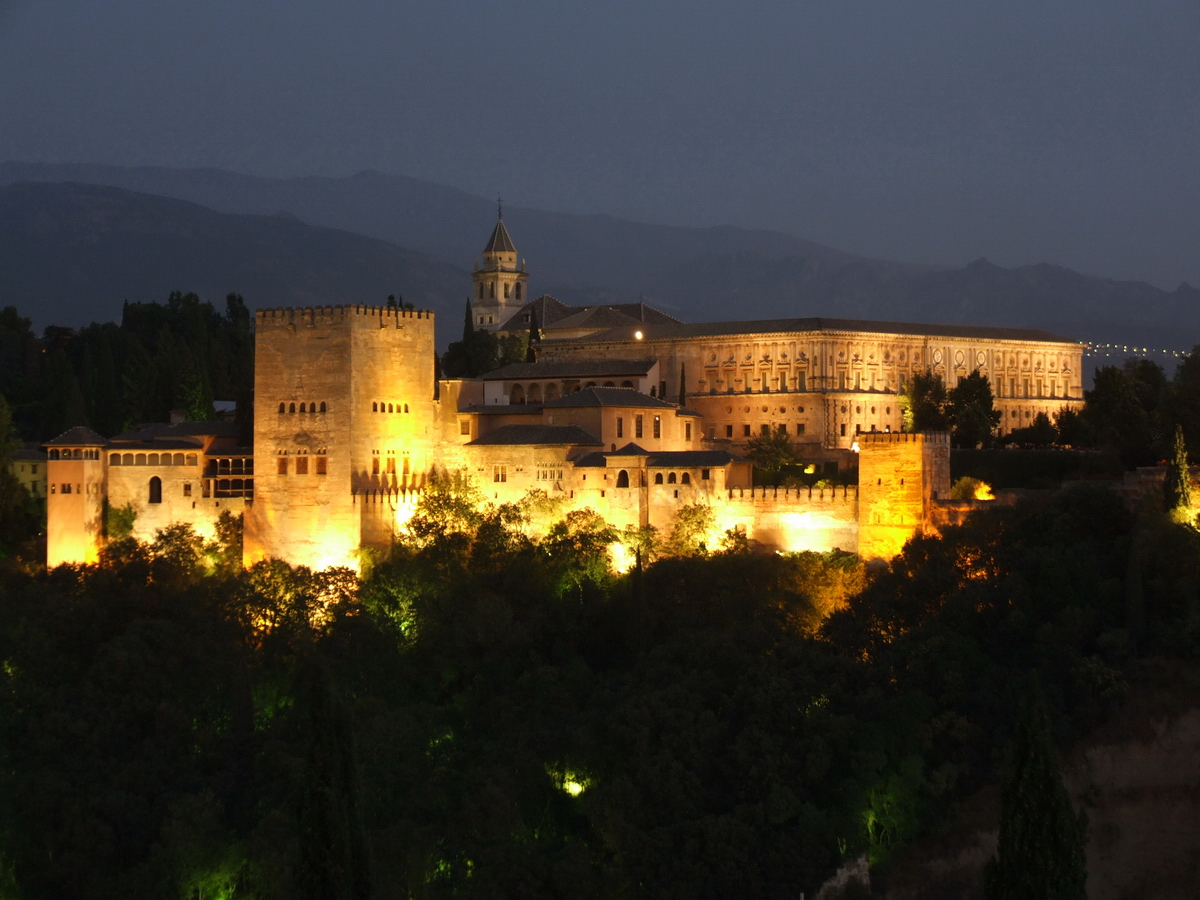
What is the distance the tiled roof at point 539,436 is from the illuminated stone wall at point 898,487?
807cm

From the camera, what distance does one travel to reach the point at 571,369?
2311 inches

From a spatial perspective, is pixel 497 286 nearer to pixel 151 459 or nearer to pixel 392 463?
pixel 151 459

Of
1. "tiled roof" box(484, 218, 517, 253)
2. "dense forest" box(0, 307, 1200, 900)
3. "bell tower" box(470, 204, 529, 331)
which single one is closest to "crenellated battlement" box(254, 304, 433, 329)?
"dense forest" box(0, 307, 1200, 900)

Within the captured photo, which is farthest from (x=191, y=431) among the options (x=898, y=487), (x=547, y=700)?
(x=898, y=487)

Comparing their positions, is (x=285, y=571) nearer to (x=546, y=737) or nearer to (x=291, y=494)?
(x=291, y=494)

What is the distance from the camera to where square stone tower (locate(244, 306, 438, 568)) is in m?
46.8

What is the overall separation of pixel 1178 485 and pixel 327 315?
71.8ft

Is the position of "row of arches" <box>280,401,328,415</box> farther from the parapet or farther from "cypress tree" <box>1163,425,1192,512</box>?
"cypress tree" <box>1163,425,1192,512</box>

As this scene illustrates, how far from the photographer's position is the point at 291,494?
4716 cm

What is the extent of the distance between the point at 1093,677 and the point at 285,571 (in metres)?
20.2

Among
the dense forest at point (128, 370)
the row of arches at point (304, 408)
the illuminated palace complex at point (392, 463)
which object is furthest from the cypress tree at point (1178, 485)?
the dense forest at point (128, 370)

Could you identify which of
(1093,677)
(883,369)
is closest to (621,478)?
(1093,677)

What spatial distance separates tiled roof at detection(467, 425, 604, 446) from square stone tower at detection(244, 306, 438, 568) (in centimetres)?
231

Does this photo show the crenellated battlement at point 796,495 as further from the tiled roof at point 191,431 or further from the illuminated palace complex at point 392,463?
the tiled roof at point 191,431
